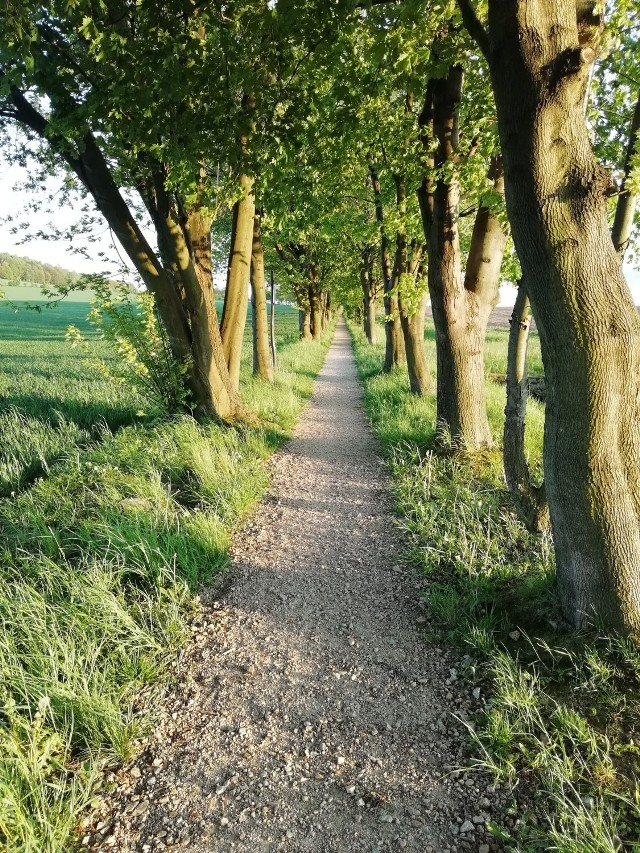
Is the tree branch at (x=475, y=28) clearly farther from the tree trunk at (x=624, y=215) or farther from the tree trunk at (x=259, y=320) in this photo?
the tree trunk at (x=259, y=320)

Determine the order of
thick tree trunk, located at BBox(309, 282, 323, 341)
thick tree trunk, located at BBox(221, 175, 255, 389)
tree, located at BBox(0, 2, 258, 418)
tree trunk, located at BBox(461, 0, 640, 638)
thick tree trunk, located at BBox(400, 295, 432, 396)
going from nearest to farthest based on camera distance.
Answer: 1. tree trunk, located at BBox(461, 0, 640, 638)
2. tree, located at BBox(0, 2, 258, 418)
3. thick tree trunk, located at BBox(221, 175, 255, 389)
4. thick tree trunk, located at BBox(400, 295, 432, 396)
5. thick tree trunk, located at BBox(309, 282, 323, 341)

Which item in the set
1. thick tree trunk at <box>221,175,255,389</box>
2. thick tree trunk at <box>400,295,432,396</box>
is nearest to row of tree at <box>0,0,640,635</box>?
thick tree trunk at <box>221,175,255,389</box>

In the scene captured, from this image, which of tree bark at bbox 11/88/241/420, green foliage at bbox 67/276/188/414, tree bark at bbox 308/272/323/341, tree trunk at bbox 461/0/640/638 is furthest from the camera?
tree bark at bbox 308/272/323/341

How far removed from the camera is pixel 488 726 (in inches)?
98.4

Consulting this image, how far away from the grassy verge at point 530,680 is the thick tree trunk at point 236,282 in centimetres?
473

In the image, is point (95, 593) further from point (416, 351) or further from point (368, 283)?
point (368, 283)

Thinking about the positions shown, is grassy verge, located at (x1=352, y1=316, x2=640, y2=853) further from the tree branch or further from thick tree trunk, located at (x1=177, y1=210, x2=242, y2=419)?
thick tree trunk, located at (x1=177, y1=210, x2=242, y2=419)

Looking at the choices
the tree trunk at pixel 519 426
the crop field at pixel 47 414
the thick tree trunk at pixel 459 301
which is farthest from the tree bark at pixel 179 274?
the tree trunk at pixel 519 426

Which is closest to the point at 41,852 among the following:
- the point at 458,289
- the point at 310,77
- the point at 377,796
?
the point at 377,796

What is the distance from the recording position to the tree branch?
112 inches

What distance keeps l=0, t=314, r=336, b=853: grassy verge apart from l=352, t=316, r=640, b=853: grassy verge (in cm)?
197

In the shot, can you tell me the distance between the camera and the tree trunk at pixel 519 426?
14.8ft

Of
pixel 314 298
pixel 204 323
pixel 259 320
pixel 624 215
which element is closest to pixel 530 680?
pixel 624 215

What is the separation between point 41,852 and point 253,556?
269 cm
